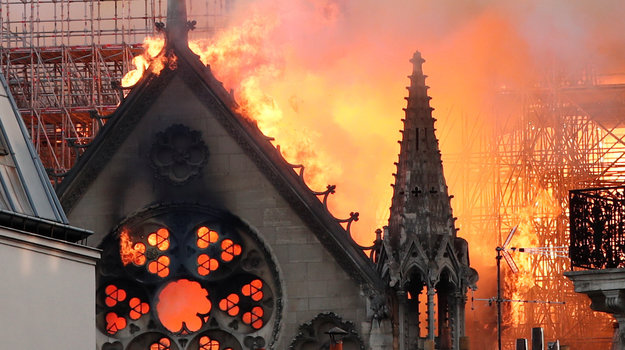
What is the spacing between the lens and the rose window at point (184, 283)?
55.5 meters

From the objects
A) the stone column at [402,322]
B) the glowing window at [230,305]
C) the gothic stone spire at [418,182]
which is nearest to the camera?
the stone column at [402,322]

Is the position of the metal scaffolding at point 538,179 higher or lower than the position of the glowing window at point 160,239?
higher

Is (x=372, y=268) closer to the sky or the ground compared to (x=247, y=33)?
closer to the ground

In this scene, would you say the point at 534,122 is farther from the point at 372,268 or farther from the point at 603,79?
the point at 372,268

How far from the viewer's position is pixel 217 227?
55938 mm

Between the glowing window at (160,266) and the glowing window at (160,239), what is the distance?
0.26 meters

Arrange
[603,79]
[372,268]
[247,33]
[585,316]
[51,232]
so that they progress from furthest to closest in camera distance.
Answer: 1. [603,79]
2. [585,316]
3. [247,33]
4. [372,268]
5. [51,232]

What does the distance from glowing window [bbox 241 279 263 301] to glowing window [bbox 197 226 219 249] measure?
1.47 m

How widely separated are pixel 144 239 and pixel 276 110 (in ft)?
16.6

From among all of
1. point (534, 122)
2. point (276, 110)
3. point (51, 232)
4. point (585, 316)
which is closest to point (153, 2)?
point (534, 122)

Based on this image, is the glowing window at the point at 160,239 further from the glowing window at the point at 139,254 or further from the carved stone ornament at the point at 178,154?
the carved stone ornament at the point at 178,154

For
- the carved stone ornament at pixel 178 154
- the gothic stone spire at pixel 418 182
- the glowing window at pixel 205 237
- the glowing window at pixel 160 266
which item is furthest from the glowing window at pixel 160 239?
the gothic stone spire at pixel 418 182

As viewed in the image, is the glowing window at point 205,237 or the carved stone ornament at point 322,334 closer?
the carved stone ornament at point 322,334

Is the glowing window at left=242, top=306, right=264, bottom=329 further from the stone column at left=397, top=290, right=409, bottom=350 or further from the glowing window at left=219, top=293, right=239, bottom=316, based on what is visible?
the stone column at left=397, top=290, right=409, bottom=350
